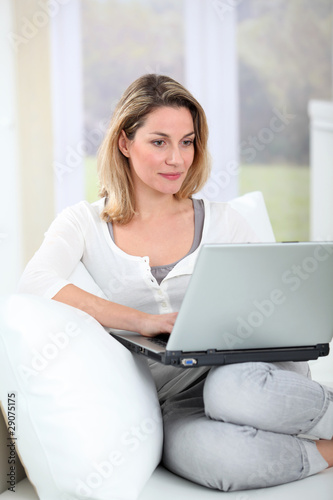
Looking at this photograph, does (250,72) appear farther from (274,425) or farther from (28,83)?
(274,425)

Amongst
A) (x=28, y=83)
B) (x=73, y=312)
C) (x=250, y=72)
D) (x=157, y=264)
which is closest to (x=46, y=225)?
(x=28, y=83)

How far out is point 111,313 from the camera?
152 centimetres

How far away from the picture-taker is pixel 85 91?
498 centimetres

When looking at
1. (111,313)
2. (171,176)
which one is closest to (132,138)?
(171,176)

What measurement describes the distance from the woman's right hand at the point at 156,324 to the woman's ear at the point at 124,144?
1.70 feet

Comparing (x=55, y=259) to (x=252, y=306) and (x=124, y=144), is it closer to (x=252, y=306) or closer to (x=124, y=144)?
(x=124, y=144)

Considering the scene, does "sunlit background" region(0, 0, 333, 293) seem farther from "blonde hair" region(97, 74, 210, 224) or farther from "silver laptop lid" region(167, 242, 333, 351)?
"silver laptop lid" region(167, 242, 333, 351)

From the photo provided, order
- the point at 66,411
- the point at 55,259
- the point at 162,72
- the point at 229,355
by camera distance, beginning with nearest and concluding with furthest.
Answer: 1. the point at 66,411
2. the point at 229,355
3. the point at 55,259
4. the point at 162,72

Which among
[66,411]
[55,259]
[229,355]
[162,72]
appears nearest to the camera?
[66,411]

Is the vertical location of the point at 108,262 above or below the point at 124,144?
below

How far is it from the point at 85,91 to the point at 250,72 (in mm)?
1259

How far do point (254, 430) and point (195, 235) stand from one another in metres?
0.64

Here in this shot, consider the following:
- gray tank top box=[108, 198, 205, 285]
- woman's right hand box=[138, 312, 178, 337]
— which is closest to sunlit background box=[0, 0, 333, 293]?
gray tank top box=[108, 198, 205, 285]

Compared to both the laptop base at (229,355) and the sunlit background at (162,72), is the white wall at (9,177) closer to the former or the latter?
the sunlit background at (162,72)
